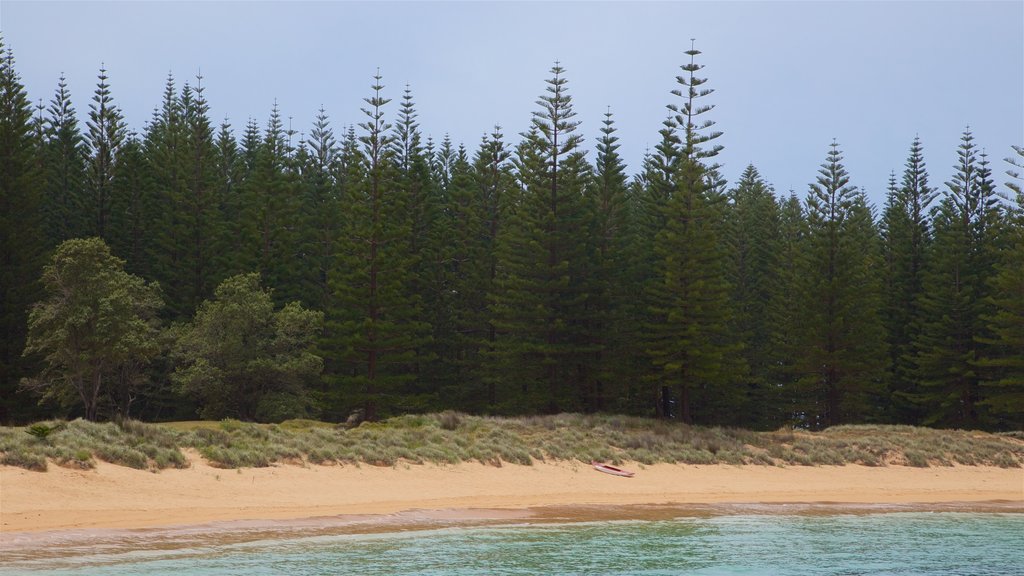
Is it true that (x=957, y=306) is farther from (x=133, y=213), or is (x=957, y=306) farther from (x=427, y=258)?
(x=133, y=213)

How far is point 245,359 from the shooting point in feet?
110

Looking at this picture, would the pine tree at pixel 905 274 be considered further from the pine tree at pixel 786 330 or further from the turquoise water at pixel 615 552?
the turquoise water at pixel 615 552

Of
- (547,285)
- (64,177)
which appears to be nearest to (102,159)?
(64,177)

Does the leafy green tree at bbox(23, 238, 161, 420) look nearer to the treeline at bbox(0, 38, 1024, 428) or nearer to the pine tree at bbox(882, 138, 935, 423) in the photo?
the treeline at bbox(0, 38, 1024, 428)

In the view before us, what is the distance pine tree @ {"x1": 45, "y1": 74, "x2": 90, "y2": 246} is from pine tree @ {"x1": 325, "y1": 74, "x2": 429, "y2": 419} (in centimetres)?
1552

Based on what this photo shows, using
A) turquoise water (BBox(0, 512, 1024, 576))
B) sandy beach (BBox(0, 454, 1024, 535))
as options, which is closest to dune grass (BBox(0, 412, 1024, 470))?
sandy beach (BBox(0, 454, 1024, 535))

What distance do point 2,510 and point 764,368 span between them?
40281 millimetres

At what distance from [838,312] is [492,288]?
15176 millimetres

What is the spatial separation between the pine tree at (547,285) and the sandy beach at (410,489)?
14954mm

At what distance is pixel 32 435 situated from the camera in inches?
593

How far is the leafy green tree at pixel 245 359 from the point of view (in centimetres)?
3275

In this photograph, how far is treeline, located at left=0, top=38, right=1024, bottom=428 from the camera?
34.3m

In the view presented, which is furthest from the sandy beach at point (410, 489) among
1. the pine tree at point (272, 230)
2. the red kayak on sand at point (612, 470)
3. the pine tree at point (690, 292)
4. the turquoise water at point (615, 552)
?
the pine tree at point (272, 230)

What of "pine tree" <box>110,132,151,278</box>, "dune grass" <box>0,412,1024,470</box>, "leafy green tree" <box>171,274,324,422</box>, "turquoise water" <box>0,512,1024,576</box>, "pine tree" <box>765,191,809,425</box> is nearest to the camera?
"turquoise water" <box>0,512,1024,576</box>
